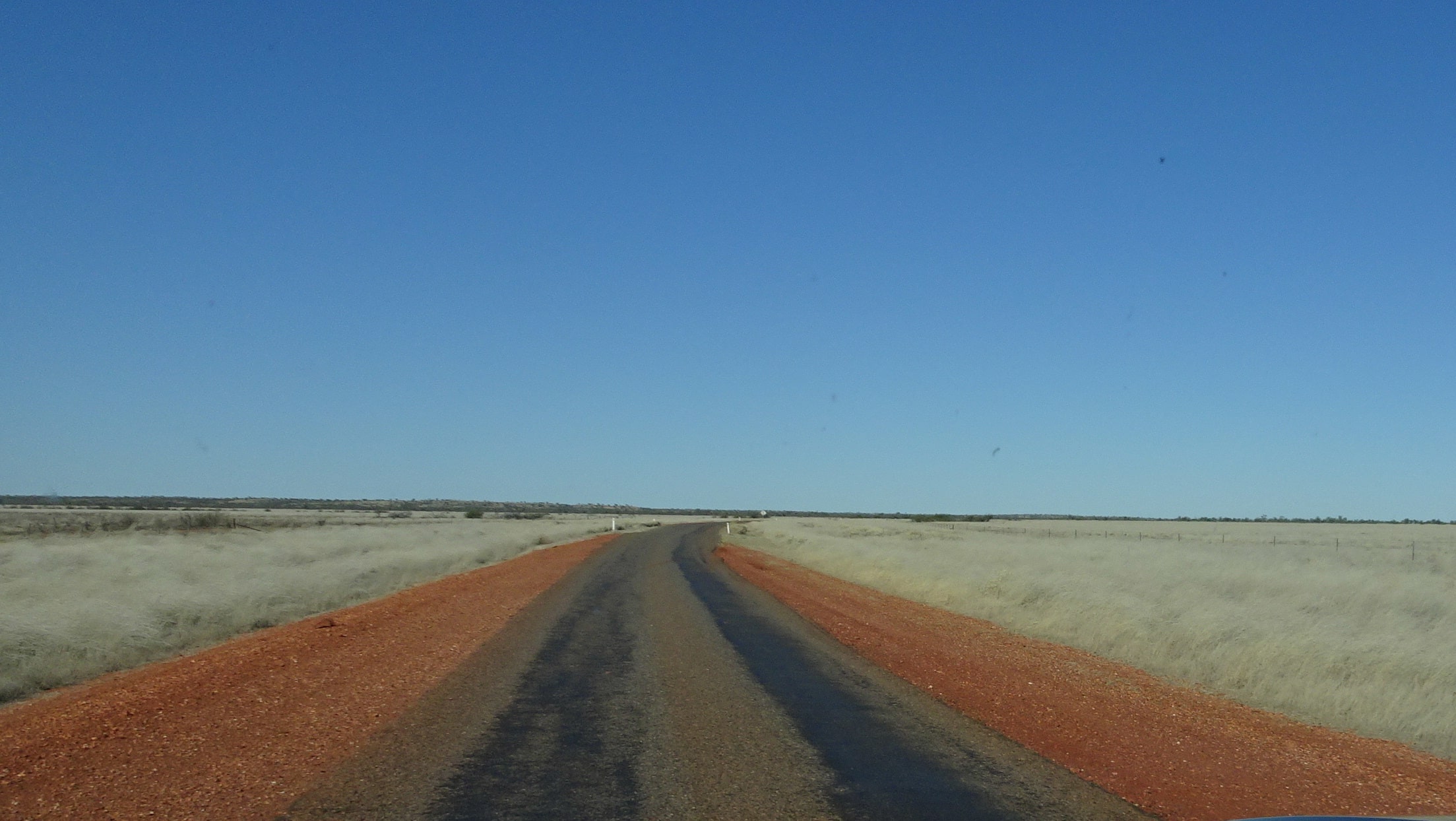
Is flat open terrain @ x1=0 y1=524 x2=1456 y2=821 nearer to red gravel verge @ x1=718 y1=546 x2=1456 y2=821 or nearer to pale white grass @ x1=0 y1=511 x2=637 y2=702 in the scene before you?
red gravel verge @ x1=718 y1=546 x2=1456 y2=821

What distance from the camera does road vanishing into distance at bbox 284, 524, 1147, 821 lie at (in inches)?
260

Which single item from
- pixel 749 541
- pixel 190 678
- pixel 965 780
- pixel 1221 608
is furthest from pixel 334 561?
pixel 749 541

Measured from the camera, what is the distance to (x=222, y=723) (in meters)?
9.11

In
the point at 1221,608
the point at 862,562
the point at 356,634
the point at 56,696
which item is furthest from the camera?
the point at 862,562

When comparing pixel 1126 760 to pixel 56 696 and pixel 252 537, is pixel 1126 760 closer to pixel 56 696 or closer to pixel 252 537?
pixel 56 696

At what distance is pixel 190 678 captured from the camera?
1148cm

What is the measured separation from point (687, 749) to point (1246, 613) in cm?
1503

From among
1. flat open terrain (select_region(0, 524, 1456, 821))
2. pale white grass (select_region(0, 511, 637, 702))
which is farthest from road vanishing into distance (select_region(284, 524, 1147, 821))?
pale white grass (select_region(0, 511, 637, 702))

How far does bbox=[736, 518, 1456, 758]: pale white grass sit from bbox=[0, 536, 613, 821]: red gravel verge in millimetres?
9806

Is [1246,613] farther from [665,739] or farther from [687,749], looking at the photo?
[687,749]

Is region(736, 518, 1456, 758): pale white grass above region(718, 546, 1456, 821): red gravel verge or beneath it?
above

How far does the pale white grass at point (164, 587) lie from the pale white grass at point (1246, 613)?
45.9ft

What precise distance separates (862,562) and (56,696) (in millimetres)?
26856

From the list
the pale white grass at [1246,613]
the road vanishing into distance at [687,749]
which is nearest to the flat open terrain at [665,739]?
the road vanishing into distance at [687,749]
